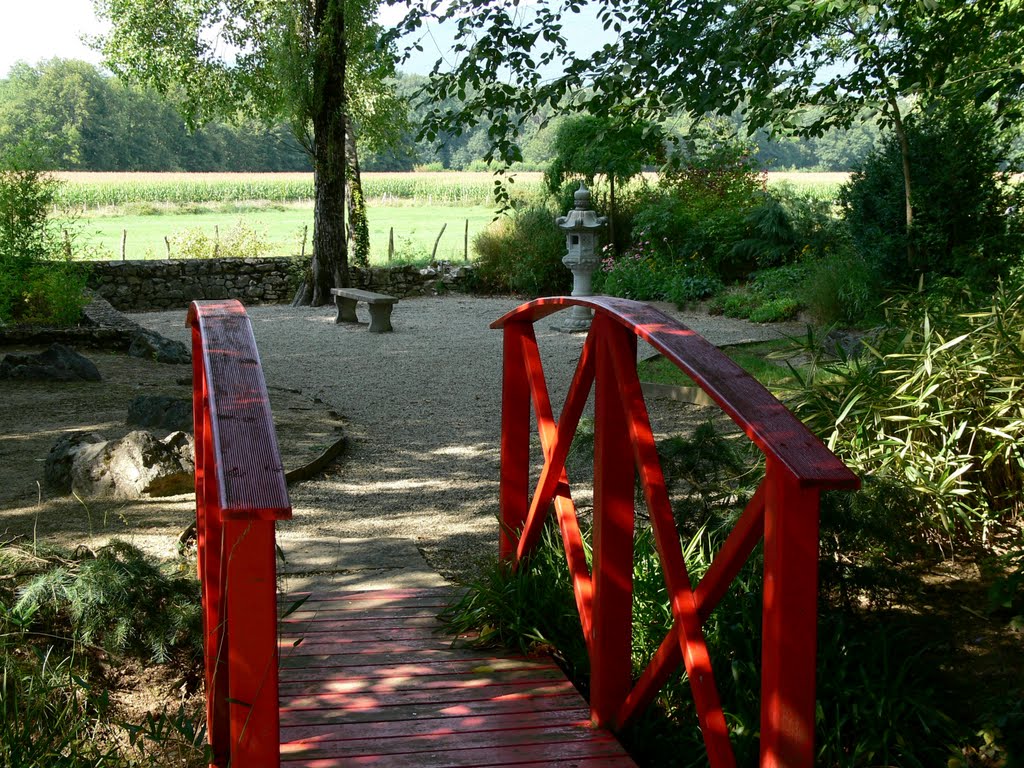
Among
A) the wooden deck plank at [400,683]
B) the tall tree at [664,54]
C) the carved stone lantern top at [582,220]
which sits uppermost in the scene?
the tall tree at [664,54]

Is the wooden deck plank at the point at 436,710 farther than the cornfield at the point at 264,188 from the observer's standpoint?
No

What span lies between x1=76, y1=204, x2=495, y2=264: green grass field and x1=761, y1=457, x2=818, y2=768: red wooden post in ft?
68.1

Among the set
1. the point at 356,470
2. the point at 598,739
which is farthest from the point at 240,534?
the point at 356,470

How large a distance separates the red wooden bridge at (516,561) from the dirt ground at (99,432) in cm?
124

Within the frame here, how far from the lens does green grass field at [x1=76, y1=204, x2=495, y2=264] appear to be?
83.5ft

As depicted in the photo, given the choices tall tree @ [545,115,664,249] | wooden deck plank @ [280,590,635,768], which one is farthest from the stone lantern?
wooden deck plank @ [280,590,635,768]

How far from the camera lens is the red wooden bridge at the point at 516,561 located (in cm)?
155

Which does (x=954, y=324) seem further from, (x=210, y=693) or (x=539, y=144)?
(x=539, y=144)

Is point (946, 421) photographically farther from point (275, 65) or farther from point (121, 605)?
point (275, 65)

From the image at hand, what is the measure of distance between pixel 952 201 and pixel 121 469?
27.8 ft

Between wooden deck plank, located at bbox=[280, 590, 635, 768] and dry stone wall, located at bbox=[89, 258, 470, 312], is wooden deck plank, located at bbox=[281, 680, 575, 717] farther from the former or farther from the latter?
dry stone wall, located at bbox=[89, 258, 470, 312]

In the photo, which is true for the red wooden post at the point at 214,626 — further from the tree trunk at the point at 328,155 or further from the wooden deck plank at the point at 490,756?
the tree trunk at the point at 328,155

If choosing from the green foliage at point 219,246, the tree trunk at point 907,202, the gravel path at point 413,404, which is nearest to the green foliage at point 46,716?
the gravel path at point 413,404

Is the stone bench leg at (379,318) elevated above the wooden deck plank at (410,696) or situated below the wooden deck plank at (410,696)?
above
